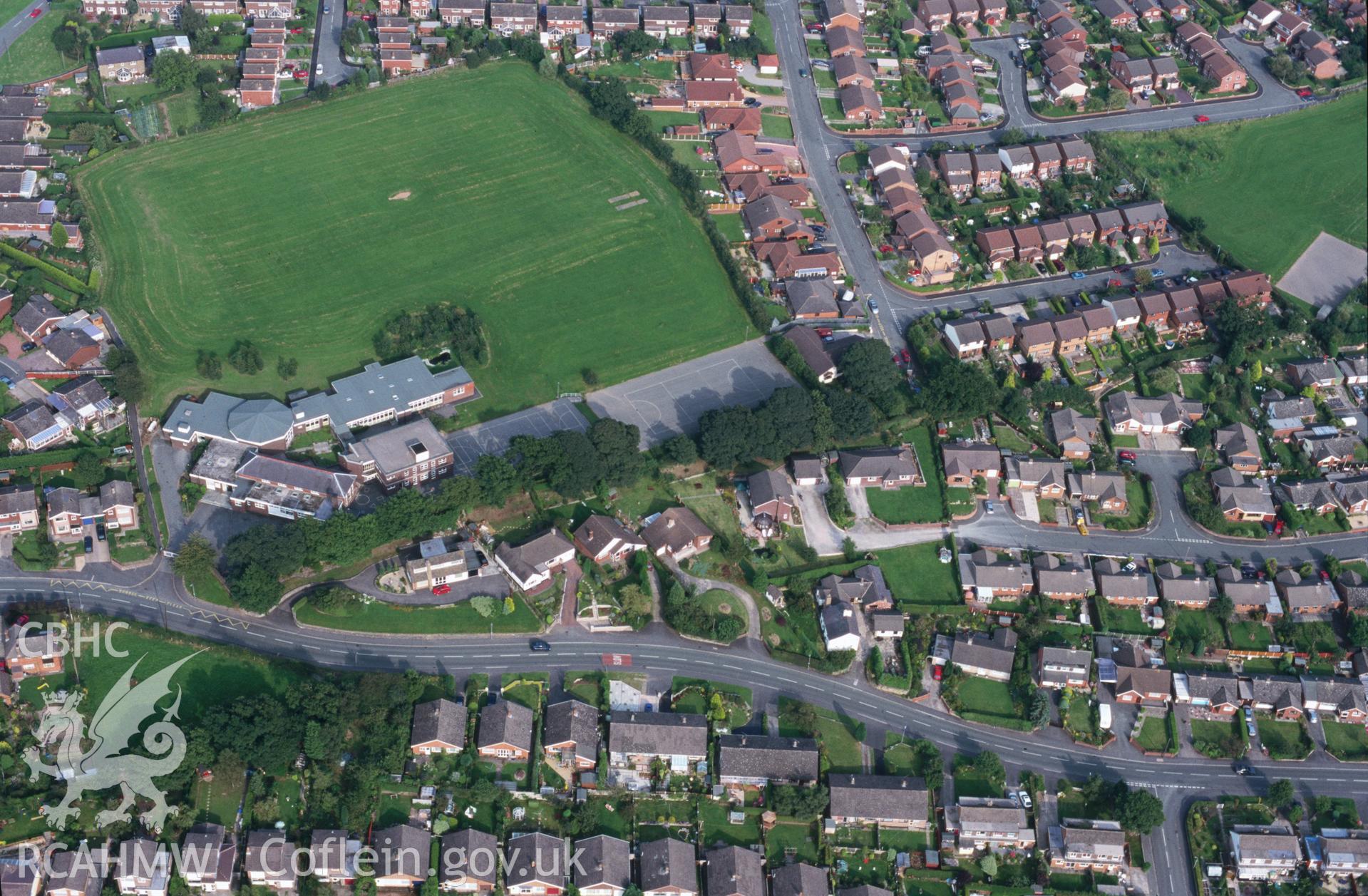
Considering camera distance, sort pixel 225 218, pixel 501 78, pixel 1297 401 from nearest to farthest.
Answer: pixel 1297 401 → pixel 225 218 → pixel 501 78

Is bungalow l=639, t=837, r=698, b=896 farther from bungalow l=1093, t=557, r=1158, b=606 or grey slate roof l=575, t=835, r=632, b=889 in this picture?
bungalow l=1093, t=557, r=1158, b=606

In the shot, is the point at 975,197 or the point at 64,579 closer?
the point at 64,579

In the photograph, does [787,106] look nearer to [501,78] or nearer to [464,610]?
[501,78]

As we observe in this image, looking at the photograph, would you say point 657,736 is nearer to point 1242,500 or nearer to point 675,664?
point 675,664

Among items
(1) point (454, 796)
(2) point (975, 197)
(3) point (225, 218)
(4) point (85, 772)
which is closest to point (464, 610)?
(1) point (454, 796)

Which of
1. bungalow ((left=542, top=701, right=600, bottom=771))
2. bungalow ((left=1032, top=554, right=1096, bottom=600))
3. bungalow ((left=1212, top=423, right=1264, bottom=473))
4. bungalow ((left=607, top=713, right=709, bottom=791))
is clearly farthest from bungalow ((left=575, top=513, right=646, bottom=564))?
bungalow ((left=1212, top=423, right=1264, bottom=473))
